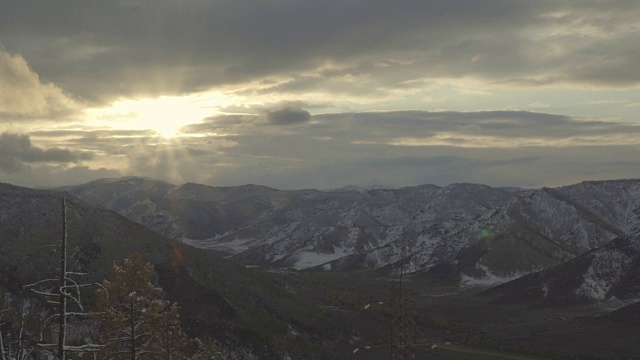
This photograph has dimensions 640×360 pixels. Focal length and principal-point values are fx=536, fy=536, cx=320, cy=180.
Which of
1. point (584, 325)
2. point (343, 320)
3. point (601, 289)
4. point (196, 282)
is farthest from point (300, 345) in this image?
point (601, 289)

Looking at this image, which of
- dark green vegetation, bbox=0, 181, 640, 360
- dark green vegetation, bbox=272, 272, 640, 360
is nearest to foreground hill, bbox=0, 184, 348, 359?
dark green vegetation, bbox=0, 181, 640, 360

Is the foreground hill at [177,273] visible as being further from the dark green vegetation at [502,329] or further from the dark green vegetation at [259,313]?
the dark green vegetation at [502,329]

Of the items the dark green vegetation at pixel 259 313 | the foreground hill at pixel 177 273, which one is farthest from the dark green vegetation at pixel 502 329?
the foreground hill at pixel 177 273

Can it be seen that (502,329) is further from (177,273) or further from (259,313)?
(177,273)

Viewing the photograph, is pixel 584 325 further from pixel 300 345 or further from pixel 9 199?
pixel 9 199

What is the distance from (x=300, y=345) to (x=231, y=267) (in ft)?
160

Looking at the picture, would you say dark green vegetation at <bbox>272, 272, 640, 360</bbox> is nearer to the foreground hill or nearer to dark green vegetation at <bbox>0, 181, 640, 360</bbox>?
dark green vegetation at <bbox>0, 181, 640, 360</bbox>

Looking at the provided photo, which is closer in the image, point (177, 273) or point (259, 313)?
point (259, 313)

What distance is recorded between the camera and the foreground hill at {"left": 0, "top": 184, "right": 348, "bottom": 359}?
110688 mm

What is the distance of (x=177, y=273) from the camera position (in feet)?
434

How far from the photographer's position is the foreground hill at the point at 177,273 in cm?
11069

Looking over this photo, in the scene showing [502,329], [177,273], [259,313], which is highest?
[177,273]

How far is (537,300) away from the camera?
19288 centimetres

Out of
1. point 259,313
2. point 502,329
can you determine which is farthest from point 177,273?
point 502,329
